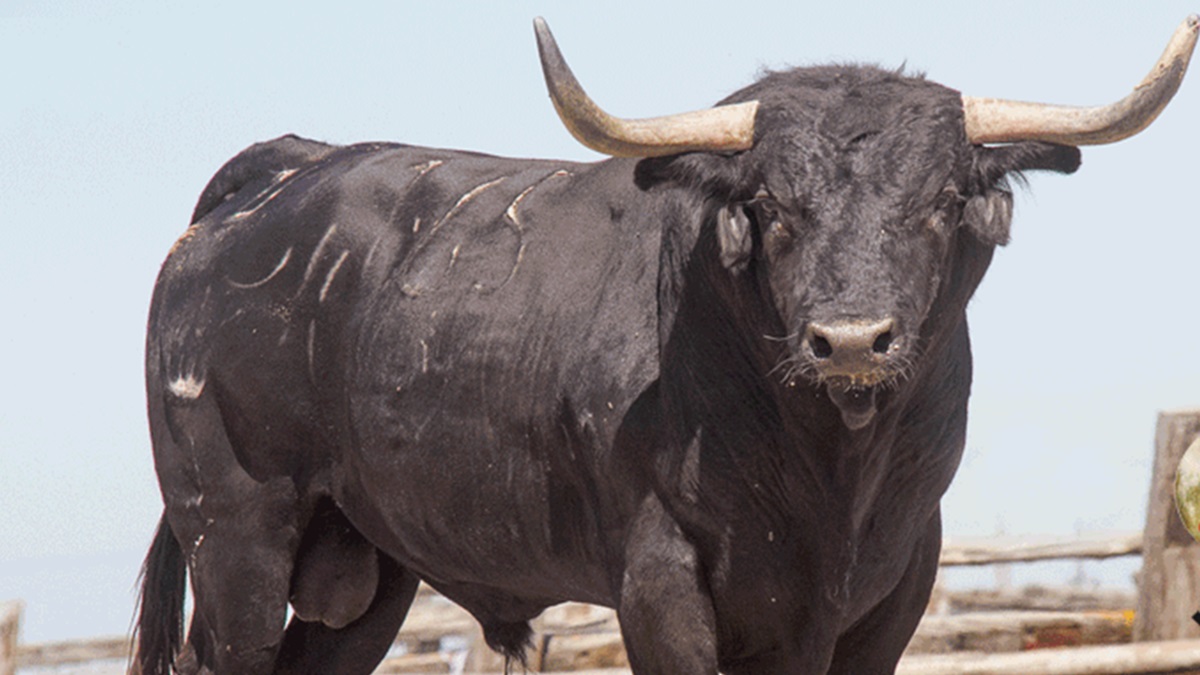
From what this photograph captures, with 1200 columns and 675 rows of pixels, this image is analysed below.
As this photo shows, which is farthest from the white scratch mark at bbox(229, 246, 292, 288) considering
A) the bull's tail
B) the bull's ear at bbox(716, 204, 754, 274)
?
the bull's ear at bbox(716, 204, 754, 274)

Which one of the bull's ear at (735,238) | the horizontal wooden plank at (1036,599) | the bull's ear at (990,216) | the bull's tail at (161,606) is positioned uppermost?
the bull's ear at (990,216)

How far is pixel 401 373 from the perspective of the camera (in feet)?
18.4

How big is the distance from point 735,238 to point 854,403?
49cm

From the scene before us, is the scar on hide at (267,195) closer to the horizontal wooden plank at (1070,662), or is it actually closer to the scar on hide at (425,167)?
the scar on hide at (425,167)

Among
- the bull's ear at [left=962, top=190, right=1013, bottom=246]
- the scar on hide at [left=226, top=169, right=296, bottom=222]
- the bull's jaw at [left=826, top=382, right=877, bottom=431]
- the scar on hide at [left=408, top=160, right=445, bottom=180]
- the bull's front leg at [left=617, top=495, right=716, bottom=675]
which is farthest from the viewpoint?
the scar on hide at [left=226, top=169, right=296, bottom=222]

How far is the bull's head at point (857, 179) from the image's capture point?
428 cm

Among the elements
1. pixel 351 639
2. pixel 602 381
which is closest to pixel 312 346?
pixel 351 639

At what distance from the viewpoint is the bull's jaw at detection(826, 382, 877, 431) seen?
4438mm

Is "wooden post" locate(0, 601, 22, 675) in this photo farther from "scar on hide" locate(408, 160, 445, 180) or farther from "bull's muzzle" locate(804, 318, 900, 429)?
"bull's muzzle" locate(804, 318, 900, 429)

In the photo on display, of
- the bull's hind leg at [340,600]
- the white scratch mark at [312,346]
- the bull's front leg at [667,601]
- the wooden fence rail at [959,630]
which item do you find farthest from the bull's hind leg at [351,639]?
the wooden fence rail at [959,630]

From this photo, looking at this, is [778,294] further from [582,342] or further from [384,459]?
[384,459]

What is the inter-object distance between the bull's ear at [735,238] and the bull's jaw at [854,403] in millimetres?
377

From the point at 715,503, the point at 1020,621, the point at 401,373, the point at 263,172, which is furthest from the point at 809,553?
the point at 1020,621

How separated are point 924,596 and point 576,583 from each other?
37.3 inches
